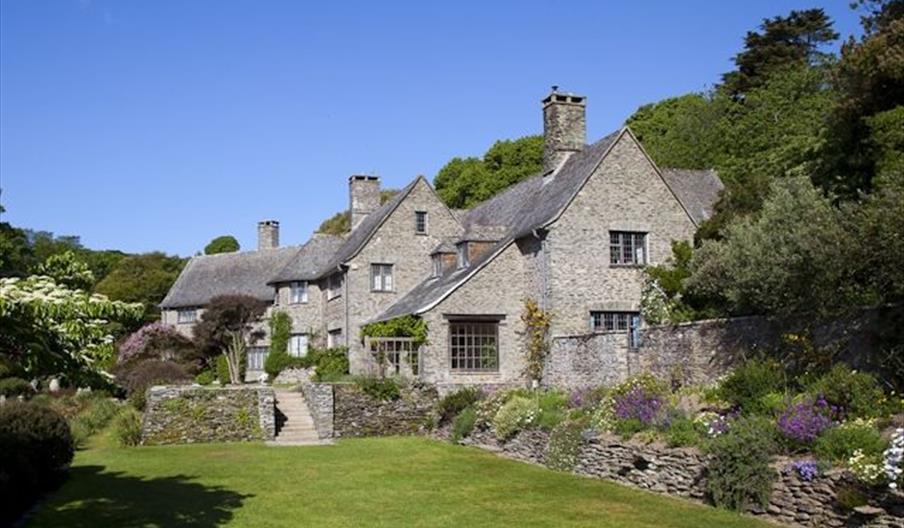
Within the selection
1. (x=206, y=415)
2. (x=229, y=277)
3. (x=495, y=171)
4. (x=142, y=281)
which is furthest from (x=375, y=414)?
(x=142, y=281)

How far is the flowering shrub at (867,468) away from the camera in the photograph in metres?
11.7

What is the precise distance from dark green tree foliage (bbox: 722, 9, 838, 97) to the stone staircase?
40972mm

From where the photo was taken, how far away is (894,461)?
37.3ft

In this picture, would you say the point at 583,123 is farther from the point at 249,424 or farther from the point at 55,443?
the point at 55,443

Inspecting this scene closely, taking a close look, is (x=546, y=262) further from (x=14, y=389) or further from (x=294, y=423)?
(x=14, y=389)

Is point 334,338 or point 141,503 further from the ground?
point 334,338

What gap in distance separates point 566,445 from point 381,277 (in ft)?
63.6

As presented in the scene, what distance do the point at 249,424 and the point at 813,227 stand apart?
18260mm

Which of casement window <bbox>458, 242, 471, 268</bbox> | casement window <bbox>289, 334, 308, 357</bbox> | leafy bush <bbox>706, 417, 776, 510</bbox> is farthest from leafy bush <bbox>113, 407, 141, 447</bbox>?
leafy bush <bbox>706, 417, 776, 510</bbox>

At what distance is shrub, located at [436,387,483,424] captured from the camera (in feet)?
92.9

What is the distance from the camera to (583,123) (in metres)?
34.3

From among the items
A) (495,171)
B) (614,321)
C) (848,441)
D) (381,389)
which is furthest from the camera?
(495,171)

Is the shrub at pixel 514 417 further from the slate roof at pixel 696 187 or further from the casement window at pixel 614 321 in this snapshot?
the slate roof at pixel 696 187

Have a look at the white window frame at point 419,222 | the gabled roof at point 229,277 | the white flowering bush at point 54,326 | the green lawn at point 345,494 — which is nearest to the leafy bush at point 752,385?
the green lawn at point 345,494
